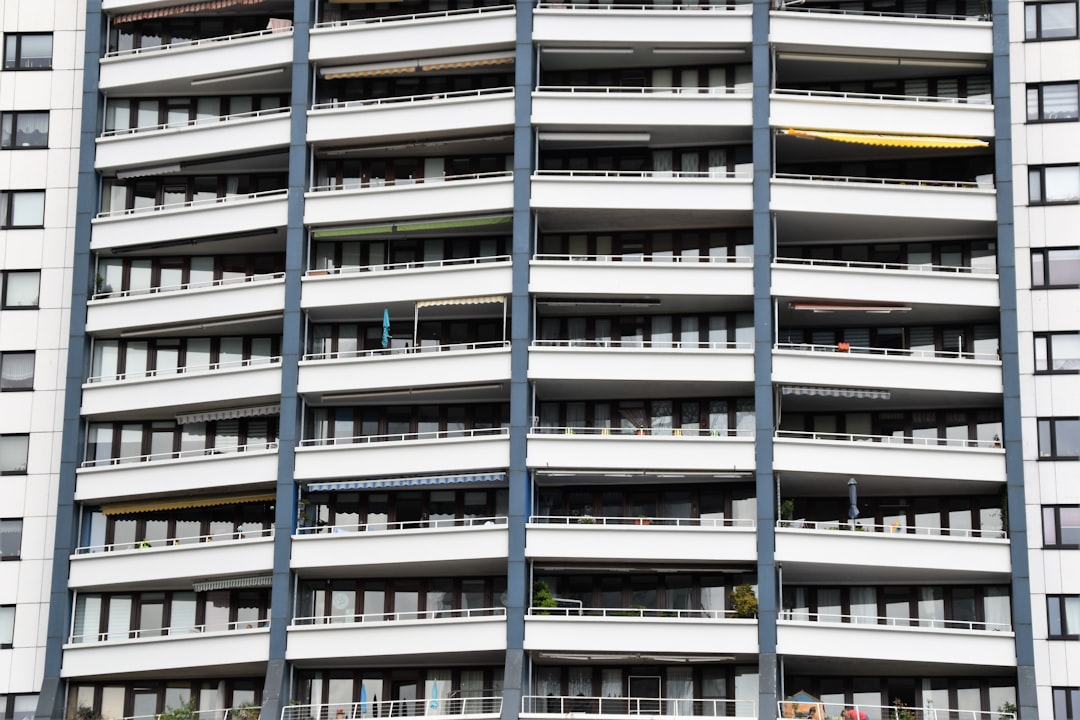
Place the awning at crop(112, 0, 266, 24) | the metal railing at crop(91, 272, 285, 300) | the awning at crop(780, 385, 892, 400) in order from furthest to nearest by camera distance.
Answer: the awning at crop(112, 0, 266, 24)
the metal railing at crop(91, 272, 285, 300)
the awning at crop(780, 385, 892, 400)

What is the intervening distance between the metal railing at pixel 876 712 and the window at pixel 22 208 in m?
35.3

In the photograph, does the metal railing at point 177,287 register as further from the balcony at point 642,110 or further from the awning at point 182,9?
the balcony at point 642,110

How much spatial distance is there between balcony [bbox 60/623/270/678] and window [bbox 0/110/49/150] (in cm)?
2016

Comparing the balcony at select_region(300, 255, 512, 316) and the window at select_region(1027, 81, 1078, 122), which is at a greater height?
the window at select_region(1027, 81, 1078, 122)

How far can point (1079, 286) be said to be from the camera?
8225 centimetres

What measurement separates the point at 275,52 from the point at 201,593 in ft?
69.6

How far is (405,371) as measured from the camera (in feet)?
269

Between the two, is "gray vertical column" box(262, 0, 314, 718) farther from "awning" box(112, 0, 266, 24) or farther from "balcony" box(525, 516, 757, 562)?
"balcony" box(525, 516, 757, 562)

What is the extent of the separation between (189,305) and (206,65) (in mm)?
9705

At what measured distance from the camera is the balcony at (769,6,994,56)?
82.9m

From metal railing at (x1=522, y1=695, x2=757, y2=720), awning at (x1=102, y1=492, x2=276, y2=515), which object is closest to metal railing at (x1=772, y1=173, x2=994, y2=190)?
metal railing at (x1=522, y1=695, x2=757, y2=720)


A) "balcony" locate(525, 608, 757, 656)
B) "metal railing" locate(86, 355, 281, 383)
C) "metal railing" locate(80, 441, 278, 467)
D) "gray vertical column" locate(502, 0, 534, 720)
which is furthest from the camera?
"metal railing" locate(86, 355, 281, 383)

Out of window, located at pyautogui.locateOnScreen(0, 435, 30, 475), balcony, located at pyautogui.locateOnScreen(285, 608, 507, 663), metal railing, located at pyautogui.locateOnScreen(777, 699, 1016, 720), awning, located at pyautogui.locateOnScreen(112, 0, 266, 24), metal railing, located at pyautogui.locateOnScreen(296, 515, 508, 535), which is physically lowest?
metal railing, located at pyautogui.locateOnScreen(777, 699, 1016, 720)

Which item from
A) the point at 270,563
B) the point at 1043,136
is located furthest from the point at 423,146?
the point at 1043,136
